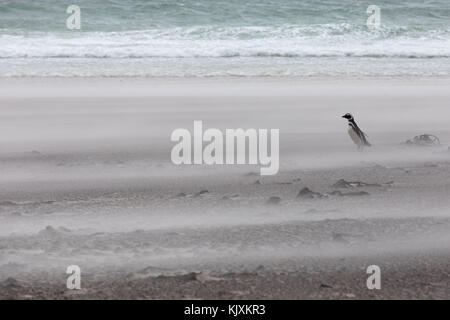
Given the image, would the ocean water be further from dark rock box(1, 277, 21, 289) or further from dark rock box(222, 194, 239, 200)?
dark rock box(1, 277, 21, 289)

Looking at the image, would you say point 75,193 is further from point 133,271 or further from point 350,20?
point 350,20

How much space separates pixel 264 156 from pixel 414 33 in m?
15.8

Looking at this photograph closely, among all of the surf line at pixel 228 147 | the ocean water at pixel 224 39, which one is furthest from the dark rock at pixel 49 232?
the ocean water at pixel 224 39

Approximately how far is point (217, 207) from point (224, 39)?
49.7ft

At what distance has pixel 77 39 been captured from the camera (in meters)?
18.7

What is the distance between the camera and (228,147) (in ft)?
23.1

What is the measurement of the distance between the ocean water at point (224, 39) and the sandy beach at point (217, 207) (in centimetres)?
482

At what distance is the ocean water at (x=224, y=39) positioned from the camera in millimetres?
14395

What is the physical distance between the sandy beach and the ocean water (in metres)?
4.82

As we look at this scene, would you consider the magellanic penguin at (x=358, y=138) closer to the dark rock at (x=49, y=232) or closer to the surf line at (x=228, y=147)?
the surf line at (x=228, y=147)

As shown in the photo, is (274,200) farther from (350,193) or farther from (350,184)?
(350,184)

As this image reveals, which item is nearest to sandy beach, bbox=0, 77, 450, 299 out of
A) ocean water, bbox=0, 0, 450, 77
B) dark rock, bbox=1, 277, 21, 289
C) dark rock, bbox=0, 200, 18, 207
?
dark rock, bbox=1, 277, 21, 289

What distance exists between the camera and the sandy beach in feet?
11.6

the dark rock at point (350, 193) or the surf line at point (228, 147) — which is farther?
the surf line at point (228, 147)
